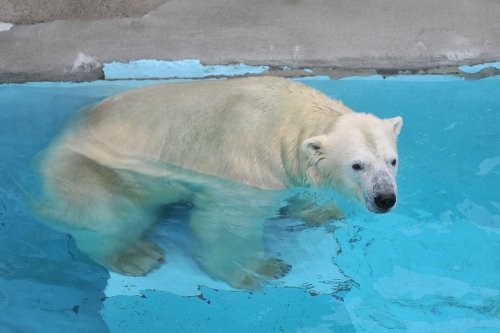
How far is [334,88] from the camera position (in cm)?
412

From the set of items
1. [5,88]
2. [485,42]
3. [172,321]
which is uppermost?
[485,42]

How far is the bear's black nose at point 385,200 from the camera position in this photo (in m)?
2.83

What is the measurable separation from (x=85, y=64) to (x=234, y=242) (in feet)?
5.25

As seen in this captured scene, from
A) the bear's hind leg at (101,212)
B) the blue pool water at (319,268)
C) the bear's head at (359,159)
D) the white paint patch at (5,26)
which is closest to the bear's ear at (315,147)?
the bear's head at (359,159)

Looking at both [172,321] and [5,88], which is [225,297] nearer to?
[172,321]

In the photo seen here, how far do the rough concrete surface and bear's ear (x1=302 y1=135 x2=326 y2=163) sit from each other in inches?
50.8

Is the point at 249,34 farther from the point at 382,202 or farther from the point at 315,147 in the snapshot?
the point at 382,202

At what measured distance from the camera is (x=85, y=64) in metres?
4.21

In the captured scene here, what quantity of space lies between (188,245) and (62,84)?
1.40 m

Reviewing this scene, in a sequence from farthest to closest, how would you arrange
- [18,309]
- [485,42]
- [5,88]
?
[485,42] < [5,88] < [18,309]

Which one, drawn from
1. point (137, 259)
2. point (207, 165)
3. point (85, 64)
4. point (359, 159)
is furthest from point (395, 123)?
point (85, 64)

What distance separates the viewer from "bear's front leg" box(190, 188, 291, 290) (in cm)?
321

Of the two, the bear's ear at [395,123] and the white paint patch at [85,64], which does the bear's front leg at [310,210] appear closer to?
the bear's ear at [395,123]

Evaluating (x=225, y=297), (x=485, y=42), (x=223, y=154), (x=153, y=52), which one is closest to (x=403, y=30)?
(x=485, y=42)
